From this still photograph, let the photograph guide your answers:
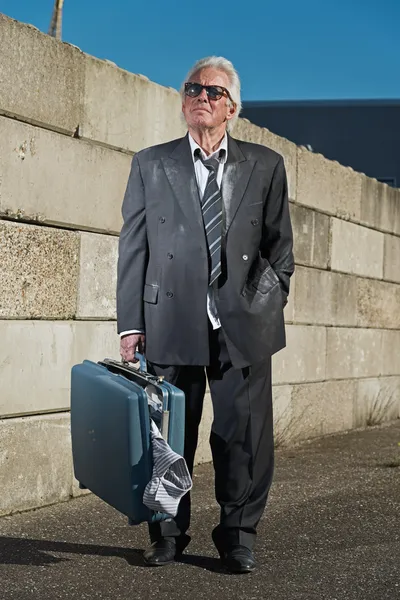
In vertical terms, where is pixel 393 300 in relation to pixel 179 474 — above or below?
above

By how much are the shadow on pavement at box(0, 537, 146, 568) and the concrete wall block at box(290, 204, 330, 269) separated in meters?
3.85

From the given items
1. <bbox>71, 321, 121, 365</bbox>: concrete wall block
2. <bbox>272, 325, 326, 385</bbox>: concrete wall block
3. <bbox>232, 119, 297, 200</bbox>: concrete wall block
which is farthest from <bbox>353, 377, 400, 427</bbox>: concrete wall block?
<bbox>71, 321, 121, 365</bbox>: concrete wall block

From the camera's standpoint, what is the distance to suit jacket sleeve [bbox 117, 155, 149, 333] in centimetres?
418

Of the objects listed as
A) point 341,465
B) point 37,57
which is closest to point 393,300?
point 341,465

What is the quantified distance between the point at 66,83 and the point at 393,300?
5324 millimetres

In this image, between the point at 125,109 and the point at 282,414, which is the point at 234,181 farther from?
Result: the point at 282,414

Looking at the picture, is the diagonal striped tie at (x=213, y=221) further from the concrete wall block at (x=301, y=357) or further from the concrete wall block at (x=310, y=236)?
the concrete wall block at (x=310, y=236)

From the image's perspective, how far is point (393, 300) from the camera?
33.6ft

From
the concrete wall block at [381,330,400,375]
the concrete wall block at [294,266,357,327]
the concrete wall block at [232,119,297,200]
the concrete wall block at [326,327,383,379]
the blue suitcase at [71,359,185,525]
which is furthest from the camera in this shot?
the concrete wall block at [381,330,400,375]

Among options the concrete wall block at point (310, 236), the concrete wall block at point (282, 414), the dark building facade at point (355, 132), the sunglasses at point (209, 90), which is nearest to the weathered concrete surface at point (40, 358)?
the sunglasses at point (209, 90)

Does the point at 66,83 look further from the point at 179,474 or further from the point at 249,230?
the point at 179,474

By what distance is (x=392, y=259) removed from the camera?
10.2 m

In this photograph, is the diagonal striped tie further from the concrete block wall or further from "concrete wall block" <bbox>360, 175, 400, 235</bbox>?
"concrete wall block" <bbox>360, 175, 400, 235</bbox>

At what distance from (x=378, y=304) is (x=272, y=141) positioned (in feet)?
8.47
